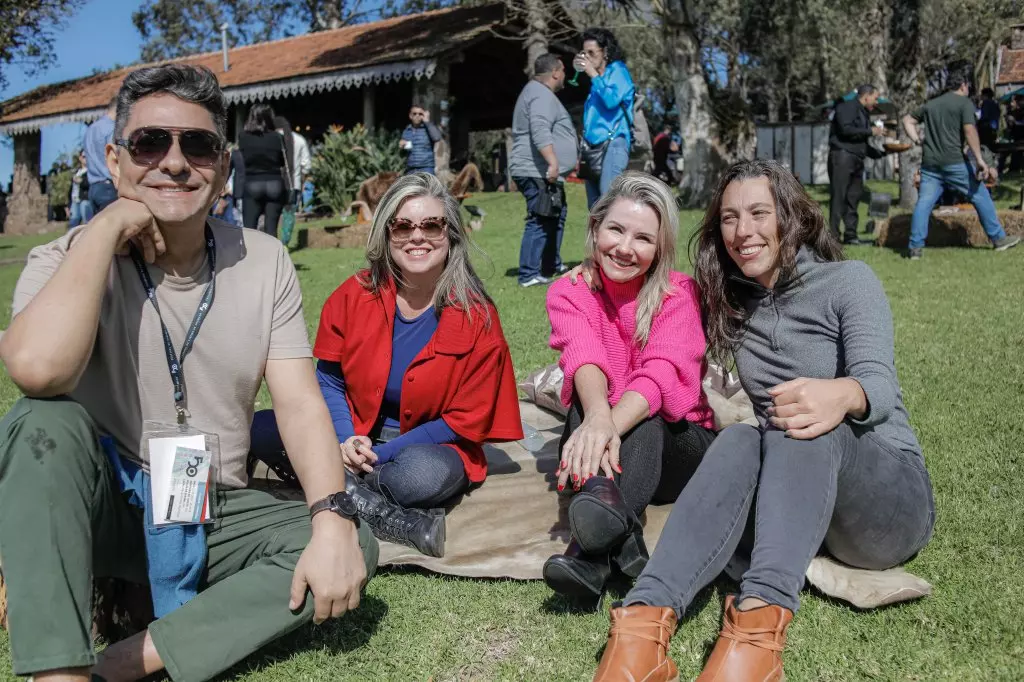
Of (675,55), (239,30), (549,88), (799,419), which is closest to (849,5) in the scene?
(675,55)

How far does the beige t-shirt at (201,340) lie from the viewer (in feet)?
7.42

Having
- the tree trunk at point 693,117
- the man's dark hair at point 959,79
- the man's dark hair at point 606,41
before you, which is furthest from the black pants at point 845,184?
the tree trunk at point 693,117

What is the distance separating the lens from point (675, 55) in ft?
49.1

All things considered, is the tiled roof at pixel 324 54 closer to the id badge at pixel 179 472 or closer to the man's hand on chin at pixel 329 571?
the id badge at pixel 179 472

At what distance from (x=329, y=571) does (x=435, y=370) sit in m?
1.24

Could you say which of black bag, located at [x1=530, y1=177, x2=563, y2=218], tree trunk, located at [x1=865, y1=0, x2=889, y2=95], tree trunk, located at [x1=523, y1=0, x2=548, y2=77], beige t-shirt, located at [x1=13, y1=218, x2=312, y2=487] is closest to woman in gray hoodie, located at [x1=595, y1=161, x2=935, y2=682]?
beige t-shirt, located at [x1=13, y1=218, x2=312, y2=487]

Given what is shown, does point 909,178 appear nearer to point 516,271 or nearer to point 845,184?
point 845,184

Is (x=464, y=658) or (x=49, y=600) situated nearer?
(x=49, y=600)

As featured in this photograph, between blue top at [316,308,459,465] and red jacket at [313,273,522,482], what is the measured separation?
0.04 m

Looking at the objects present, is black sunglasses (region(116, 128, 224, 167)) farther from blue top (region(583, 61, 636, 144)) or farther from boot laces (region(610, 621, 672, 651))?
blue top (region(583, 61, 636, 144))

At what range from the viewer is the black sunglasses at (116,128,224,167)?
225 centimetres

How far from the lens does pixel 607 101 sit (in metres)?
7.56

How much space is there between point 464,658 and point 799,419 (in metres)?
1.11

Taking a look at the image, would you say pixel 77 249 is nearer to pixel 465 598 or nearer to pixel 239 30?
pixel 465 598
